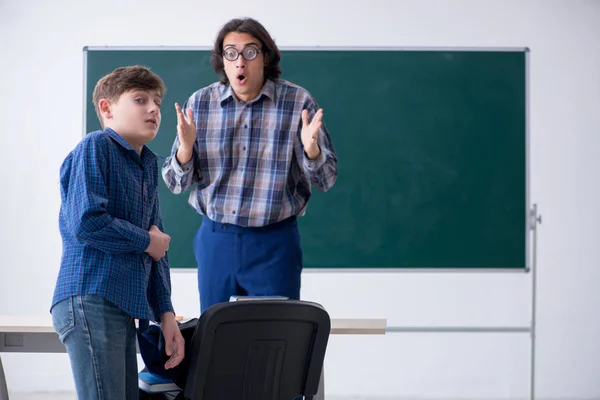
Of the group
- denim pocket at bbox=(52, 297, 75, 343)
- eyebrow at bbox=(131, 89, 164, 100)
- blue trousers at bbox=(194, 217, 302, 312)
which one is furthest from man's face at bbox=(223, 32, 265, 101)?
denim pocket at bbox=(52, 297, 75, 343)

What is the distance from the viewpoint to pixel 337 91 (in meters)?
4.30

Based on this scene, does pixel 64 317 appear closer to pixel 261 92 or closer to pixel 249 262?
pixel 249 262

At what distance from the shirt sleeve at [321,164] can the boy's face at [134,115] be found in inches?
30.2

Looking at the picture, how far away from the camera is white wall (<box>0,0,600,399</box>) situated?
445cm

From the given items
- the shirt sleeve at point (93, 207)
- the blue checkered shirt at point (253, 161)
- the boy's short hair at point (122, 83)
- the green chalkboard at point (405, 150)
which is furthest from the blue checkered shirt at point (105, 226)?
the green chalkboard at point (405, 150)

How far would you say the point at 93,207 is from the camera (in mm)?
1673

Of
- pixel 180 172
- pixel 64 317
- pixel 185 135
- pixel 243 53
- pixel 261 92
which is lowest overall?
pixel 64 317

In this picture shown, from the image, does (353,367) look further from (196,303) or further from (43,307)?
(43,307)

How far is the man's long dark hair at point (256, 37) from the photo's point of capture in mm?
2641

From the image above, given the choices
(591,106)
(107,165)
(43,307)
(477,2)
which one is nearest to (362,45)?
(477,2)

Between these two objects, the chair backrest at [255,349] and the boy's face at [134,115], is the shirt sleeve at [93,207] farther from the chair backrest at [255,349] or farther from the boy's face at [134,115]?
the chair backrest at [255,349]

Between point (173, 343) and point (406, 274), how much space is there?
2790mm

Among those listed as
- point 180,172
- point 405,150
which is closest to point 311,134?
point 180,172

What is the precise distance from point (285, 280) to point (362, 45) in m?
2.22
